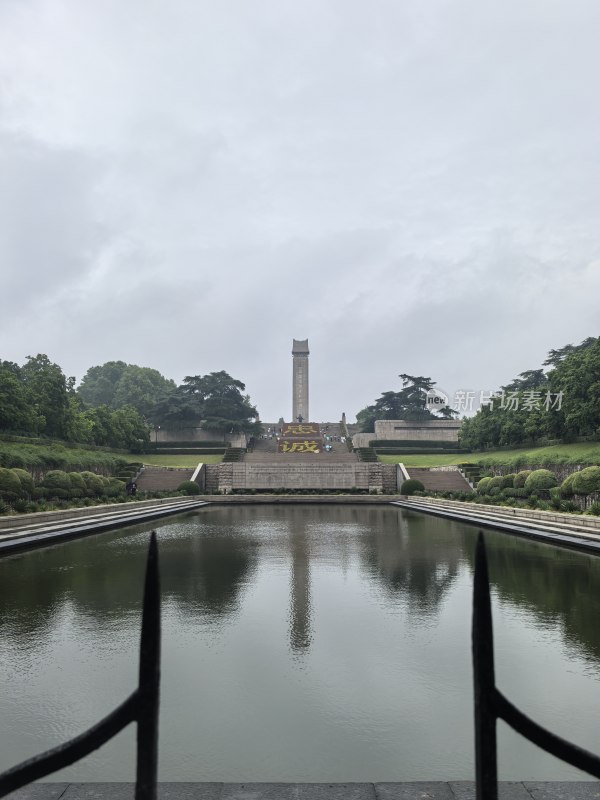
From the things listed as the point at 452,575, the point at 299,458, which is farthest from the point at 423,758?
the point at 299,458

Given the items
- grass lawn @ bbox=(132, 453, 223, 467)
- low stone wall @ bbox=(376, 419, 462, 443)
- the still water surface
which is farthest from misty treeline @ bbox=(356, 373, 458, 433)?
the still water surface

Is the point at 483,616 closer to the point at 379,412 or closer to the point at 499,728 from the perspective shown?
the point at 499,728

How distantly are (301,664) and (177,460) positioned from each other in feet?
153

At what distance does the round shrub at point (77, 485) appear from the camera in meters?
26.3

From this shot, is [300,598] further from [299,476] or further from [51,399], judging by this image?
[51,399]

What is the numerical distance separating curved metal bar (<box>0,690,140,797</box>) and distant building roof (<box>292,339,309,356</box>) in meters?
76.4

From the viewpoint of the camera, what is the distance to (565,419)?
127 ft

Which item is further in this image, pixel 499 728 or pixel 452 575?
pixel 452 575

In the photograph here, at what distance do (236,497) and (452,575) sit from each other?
83.9 ft

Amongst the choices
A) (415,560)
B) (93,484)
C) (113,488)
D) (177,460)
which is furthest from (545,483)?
(177,460)

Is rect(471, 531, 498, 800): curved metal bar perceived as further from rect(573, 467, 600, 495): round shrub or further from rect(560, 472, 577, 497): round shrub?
rect(560, 472, 577, 497): round shrub

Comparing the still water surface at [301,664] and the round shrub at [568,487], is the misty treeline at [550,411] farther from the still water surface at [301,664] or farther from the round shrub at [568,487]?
the still water surface at [301,664]

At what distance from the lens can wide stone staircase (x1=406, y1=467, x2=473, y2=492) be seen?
3803 centimetres

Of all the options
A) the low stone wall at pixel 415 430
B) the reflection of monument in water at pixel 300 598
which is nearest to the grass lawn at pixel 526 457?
the low stone wall at pixel 415 430
